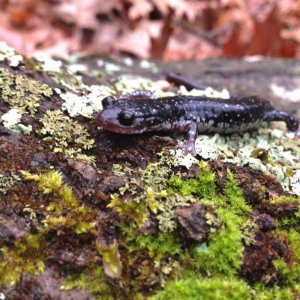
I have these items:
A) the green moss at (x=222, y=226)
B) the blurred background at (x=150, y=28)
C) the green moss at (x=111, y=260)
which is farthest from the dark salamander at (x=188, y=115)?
the blurred background at (x=150, y=28)

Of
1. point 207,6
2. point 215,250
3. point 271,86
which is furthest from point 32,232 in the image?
point 207,6

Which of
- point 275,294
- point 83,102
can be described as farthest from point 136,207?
point 83,102

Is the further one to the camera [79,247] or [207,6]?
[207,6]

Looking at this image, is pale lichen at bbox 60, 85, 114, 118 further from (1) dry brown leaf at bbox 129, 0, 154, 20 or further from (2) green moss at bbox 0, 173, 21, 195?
(1) dry brown leaf at bbox 129, 0, 154, 20

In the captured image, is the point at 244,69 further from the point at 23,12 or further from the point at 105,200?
the point at 23,12

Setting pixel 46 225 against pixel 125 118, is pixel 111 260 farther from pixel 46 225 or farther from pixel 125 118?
pixel 125 118
